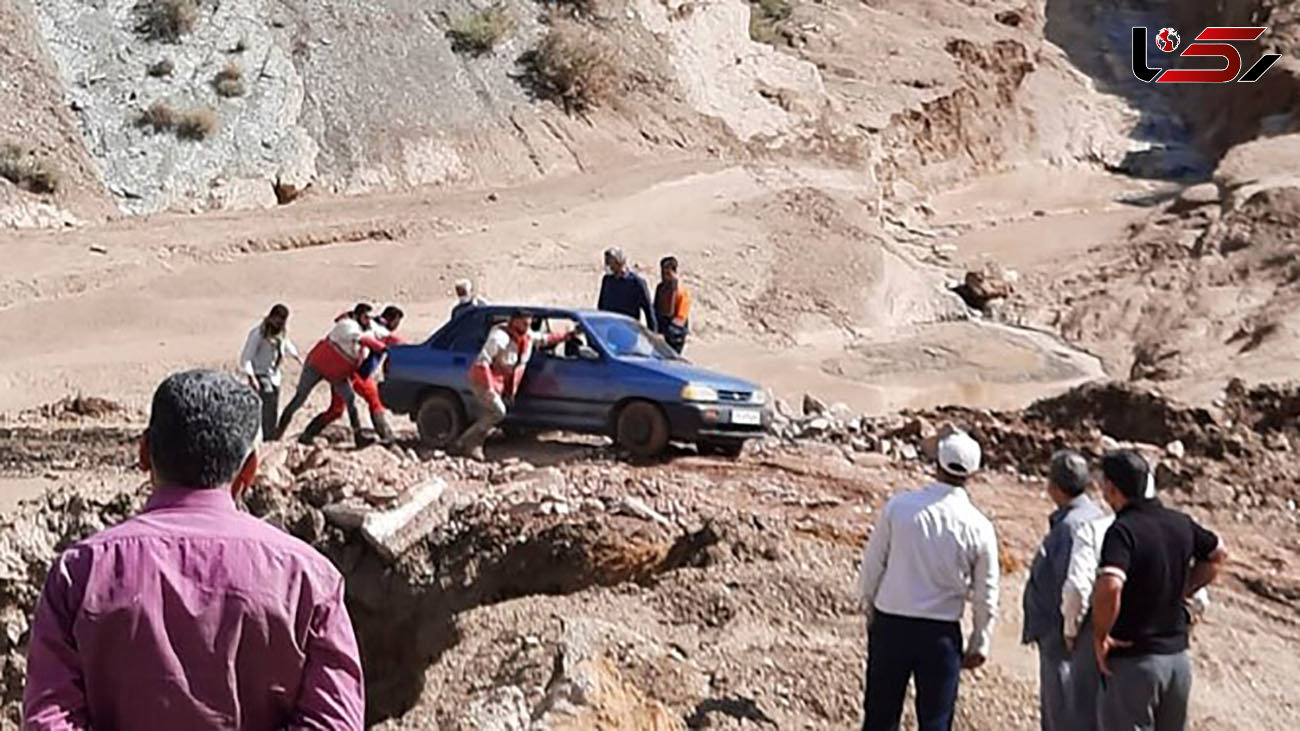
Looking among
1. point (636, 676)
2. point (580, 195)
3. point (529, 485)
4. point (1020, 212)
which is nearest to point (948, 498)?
point (636, 676)

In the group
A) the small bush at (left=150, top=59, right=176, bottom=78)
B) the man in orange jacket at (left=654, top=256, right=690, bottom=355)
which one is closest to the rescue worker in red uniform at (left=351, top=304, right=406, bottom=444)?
the man in orange jacket at (left=654, top=256, right=690, bottom=355)

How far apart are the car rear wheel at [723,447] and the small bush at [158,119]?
18625 millimetres

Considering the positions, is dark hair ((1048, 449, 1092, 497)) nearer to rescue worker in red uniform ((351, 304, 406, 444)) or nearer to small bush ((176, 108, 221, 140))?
rescue worker in red uniform ((351, 304, 406, 444))

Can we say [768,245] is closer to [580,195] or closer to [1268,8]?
[580,195]

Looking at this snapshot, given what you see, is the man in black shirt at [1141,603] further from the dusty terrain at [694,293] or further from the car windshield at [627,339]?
the car windshield at [627,339]

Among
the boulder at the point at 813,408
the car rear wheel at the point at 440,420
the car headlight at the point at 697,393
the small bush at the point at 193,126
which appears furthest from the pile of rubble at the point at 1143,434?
the small bush at the point at 193,126

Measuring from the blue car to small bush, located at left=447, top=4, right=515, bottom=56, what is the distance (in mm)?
19877

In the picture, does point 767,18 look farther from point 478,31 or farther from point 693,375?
point 693,375

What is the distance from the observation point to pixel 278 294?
24.8m

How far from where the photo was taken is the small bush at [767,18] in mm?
43156

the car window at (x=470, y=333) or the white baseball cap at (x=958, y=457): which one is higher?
the white baseball cap at (x=958, y=457)

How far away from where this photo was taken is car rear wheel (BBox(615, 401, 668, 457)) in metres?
14.5

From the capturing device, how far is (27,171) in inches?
1126

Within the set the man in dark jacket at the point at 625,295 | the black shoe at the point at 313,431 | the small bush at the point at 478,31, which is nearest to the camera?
the black shoe at the point at 313,431
